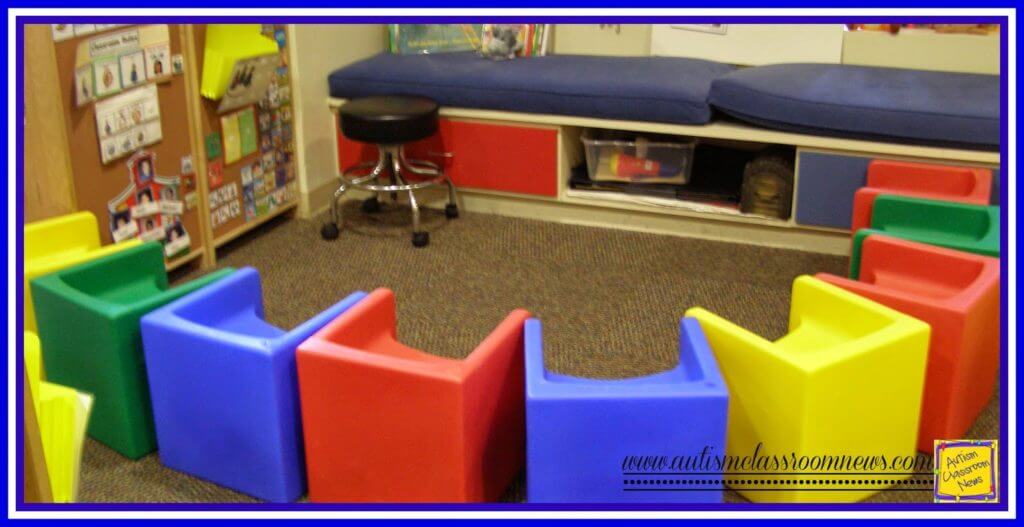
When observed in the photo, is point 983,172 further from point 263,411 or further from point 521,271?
point 263,411

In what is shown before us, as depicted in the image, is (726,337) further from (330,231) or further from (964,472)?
(330,231)

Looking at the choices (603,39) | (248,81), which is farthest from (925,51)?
(248,81)

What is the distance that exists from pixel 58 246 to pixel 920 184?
2421 millimetres

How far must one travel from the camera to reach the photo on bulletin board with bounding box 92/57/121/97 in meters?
2.95

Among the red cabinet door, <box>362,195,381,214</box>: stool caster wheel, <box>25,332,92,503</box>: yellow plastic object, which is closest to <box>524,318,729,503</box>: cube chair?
<box>25,332,92,503</box>: yellow plastic object

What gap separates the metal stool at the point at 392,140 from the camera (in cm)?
363

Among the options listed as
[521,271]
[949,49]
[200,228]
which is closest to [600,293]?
[521,271]

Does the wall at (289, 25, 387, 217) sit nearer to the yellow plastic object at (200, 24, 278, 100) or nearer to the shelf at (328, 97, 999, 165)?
the shelf at (328, 97, 999, 165)

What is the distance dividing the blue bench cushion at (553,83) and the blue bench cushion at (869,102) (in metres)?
0.14

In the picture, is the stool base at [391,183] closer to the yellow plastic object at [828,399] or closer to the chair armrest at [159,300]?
the chair armrest at [159,300]

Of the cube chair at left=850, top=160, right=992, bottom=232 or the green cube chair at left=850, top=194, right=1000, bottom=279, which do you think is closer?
the green cube chair at left=850, top=194, right=1000, bottom=279

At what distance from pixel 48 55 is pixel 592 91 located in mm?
1758

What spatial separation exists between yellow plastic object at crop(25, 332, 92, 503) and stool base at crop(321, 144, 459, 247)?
2.22 metres
